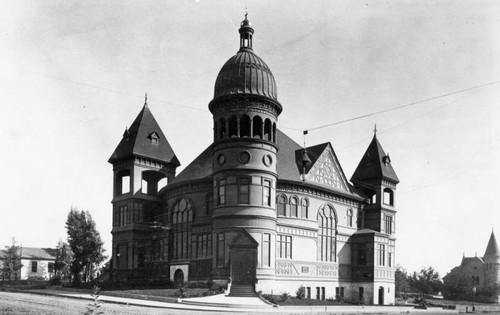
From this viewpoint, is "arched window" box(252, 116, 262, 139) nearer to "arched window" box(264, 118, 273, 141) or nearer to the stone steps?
"arched window" box(264, 118, 273, 141)

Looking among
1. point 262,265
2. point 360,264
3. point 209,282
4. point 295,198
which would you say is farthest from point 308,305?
point 360,264

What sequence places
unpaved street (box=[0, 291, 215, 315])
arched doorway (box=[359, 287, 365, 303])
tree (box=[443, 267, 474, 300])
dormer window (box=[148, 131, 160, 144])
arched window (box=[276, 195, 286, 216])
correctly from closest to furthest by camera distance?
unpaved street (box=[0, 291, 215, 315]), arched window (box=[276, 195, 286, 216]), arched doorway (box=[359, 287, 365, 303]), dormer window (box=[148, 131, 160, 144]), tree (box=[443, 267, 474, 300])

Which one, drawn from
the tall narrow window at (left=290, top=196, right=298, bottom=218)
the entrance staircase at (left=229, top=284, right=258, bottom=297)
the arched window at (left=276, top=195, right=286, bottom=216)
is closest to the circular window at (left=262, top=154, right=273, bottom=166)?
the arched window at (left=276, top=195, right=286, bottom=216)

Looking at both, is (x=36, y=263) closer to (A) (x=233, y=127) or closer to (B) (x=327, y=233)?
(B) (x=327, y=233)

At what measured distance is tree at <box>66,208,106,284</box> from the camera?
193 ft

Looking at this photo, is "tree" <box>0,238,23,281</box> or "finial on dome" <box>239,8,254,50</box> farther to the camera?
"tree" <box>0,238,23,281</box>

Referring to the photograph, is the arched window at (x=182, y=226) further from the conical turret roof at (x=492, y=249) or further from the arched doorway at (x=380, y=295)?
the conical turret roof at (x=492, y=249)

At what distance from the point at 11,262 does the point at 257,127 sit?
184ft

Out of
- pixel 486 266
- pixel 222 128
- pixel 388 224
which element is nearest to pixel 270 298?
pixel 222 128

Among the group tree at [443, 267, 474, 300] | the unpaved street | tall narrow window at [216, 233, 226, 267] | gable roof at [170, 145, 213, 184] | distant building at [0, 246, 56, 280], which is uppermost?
gable roof at [170, 145, 213, 184]

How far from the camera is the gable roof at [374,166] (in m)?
55.3

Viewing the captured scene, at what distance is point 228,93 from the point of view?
133 feet

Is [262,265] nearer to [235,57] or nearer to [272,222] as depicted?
[272,222]

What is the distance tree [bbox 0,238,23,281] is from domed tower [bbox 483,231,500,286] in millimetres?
90089
